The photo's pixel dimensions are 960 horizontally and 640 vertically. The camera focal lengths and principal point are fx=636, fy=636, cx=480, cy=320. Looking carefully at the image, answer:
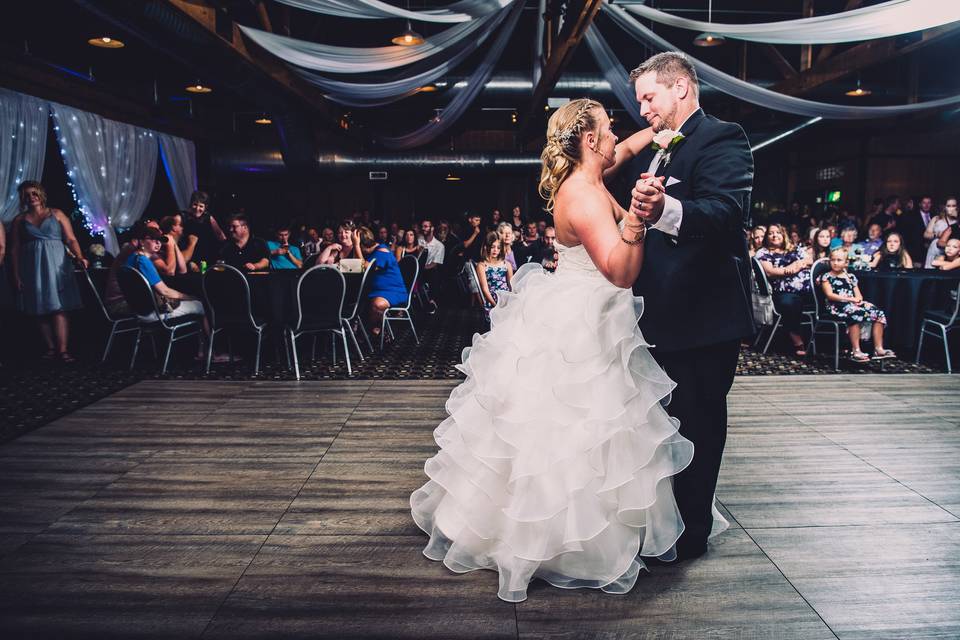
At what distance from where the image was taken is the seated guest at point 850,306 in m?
5.38

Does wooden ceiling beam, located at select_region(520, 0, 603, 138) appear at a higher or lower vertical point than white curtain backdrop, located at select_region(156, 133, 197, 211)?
higher

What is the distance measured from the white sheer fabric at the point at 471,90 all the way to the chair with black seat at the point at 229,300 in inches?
124

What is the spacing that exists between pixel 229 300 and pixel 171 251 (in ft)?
4.04

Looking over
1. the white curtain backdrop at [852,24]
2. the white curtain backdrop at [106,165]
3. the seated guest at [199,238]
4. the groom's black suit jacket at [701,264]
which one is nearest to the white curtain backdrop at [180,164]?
the white curtain backdrop at [106,165]

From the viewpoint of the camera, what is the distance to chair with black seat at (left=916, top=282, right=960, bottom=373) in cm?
505

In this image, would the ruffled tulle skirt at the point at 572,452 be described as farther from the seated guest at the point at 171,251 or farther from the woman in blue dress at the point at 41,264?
the woman in blue dress at the point at 41,264

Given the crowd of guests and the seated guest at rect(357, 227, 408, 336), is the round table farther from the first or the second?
the seated guest at rect(357, 227, 408, 336)

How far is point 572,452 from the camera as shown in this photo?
1.89 m

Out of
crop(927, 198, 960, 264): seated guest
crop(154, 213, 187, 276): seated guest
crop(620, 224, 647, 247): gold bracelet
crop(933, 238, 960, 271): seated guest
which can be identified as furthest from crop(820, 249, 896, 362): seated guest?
crop(154, 213, 187, 276): seated guest

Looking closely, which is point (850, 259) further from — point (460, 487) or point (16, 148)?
point (16, 148)

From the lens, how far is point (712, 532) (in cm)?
232

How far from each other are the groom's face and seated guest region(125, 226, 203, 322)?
4.24 meters

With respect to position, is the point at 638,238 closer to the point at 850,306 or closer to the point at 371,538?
the point at 371,538

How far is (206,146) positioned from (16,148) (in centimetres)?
504
